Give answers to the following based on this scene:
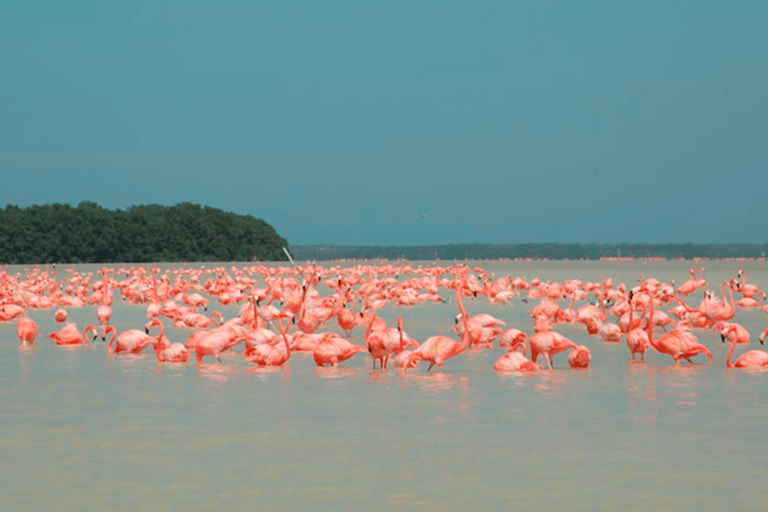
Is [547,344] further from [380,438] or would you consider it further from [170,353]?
[380,438]

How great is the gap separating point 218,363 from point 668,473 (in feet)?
30.5

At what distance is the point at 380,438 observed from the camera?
10.3 metres

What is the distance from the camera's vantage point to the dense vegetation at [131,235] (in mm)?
81188

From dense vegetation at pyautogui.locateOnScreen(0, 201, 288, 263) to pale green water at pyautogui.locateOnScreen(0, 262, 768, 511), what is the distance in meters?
67.4

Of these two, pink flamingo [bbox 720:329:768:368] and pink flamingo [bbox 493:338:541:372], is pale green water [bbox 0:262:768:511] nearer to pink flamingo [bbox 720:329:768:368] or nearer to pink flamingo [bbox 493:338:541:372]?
pink flamingo [bbox 493:338:541:372]

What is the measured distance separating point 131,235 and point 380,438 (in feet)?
252

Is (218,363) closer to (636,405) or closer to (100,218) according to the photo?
(636,405)

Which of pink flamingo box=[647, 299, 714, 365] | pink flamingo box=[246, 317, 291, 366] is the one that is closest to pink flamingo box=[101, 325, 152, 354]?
pink flamingo box=[246, 317, 291, 366]

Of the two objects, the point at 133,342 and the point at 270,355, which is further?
the point at 133,342

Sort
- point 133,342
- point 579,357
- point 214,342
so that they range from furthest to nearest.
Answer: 1. point 133,342
2. point 214,342
3. point 579,357

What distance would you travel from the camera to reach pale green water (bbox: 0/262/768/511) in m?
8.09

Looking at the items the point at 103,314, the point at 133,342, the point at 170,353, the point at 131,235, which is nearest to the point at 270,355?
the point at 170,353

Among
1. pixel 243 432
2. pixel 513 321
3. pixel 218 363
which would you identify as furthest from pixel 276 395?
pixel 513 321

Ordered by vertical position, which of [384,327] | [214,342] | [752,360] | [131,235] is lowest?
[752,360]
